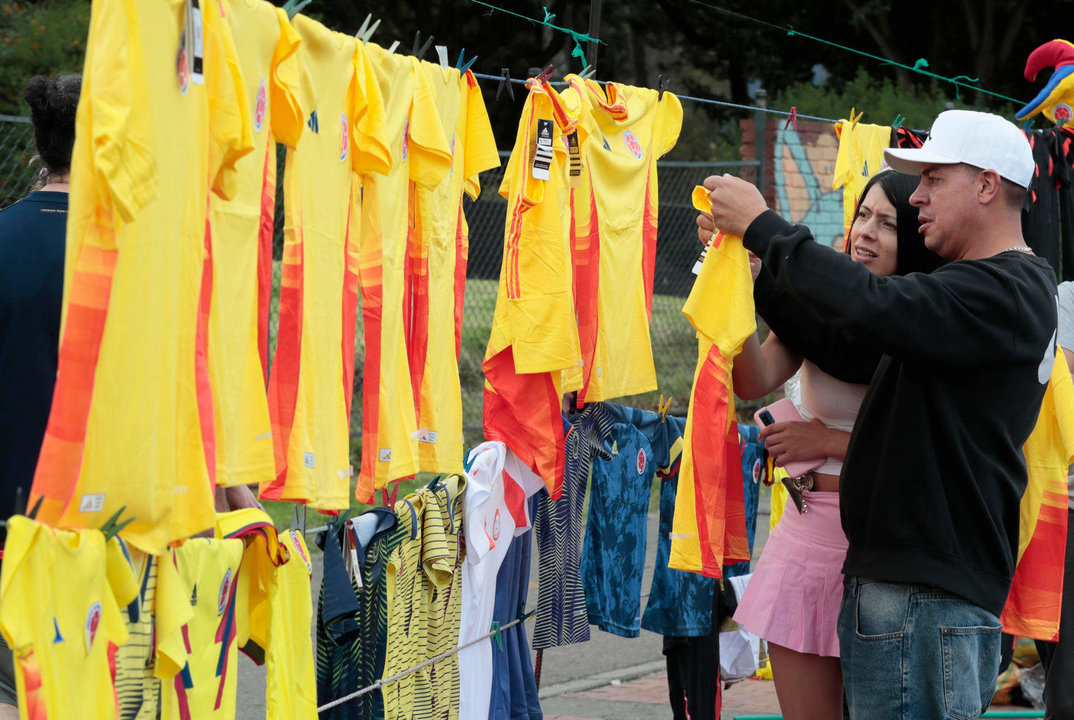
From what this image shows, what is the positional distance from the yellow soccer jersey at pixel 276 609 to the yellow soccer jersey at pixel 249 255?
9.3 inches

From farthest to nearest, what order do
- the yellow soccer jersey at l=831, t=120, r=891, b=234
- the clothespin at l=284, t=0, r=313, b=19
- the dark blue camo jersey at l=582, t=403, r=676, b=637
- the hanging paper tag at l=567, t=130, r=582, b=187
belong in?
the yellow soccer jersey at l=831, t=120, r=891, b=234 < the dark blue camo jersey at l=582, t=403, r=676, b=637 < the hanging paper tag at l=567, t=130, r=582, b=187 < the clothespin at l=284, t=0, r=313, b=19

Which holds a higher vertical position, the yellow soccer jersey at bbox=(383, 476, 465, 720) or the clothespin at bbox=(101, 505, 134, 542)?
the clothespin at bbox=(101, 505, 134, 542)

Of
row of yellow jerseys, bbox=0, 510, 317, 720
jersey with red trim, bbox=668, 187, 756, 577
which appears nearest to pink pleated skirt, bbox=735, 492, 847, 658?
jersey with red trim, bbox=668, 187, 756, 577

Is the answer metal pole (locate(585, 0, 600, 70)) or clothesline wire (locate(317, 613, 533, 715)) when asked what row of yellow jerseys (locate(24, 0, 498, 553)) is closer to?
clothesline wire (locate(317, 613, 533, 715))

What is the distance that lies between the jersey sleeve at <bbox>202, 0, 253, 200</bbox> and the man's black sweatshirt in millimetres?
1259

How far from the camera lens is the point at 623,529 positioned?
4.61m

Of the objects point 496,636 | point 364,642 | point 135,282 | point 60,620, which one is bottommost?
point 496,636

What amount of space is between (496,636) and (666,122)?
2033 millimetres

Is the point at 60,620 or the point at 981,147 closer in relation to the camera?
the point at 60,620

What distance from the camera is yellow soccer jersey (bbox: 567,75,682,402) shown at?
4.24 meters

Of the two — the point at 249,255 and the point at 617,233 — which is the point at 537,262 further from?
the point at 249,255

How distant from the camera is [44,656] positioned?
2.20 m

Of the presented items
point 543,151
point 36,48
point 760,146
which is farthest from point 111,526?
point 36,48

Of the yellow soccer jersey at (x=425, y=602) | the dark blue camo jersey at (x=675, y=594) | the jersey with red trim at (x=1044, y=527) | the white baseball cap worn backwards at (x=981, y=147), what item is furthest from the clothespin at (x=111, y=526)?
the dark blue camo jersey at (x=675, y=594)
